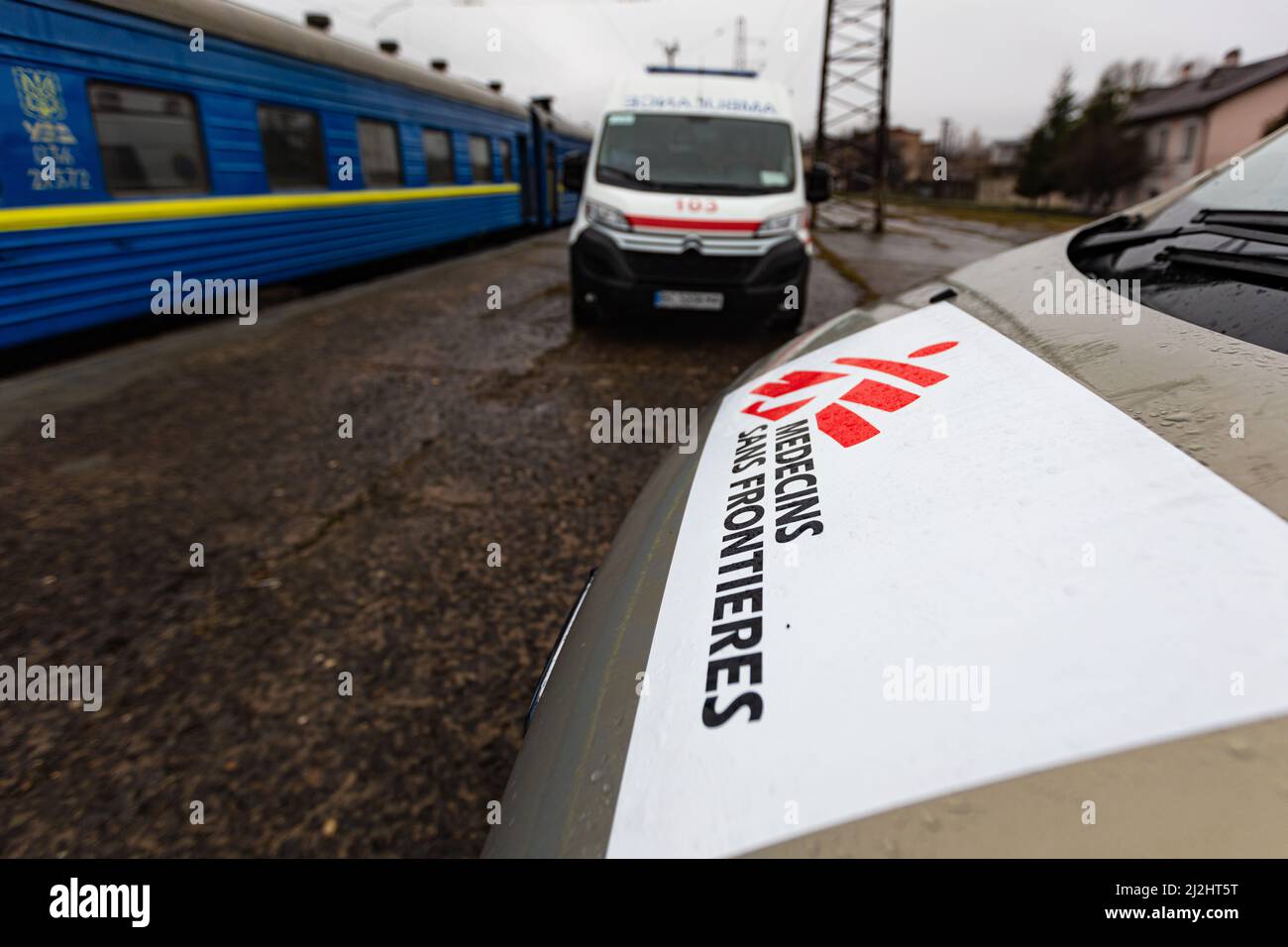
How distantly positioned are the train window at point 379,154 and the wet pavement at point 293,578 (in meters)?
4.47

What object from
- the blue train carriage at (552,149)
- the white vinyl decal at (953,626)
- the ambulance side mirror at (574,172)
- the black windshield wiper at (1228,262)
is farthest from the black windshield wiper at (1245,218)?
the blue train carriage at (552,149)

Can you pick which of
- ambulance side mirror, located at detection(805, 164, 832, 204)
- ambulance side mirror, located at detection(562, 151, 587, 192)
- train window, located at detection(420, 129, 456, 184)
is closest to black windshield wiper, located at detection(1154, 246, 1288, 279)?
ambulance side mirror, located at detection(562, 151, 587, 192)

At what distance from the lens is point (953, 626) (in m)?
0.75

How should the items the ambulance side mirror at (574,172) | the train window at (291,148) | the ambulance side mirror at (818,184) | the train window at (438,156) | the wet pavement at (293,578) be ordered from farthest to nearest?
the train window at (438,156)
the train window at (291,148)
the ambulance side mirror at (818,184)
the ambulance side mirror at (574,172)
the wet pavement at (293,578)

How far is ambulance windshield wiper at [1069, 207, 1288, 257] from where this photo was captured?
148cm

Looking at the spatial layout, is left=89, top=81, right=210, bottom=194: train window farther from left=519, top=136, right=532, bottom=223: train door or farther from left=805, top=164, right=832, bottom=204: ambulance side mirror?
left=519, top=136, right=532, bottom=223: train door

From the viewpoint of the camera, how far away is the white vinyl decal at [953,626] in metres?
0.64

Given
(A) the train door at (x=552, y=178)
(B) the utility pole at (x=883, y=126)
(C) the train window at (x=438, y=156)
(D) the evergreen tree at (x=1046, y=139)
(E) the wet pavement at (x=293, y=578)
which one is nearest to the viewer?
(E) the wet pavement at (x=293, y=578)

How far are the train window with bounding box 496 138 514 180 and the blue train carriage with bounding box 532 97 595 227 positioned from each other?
4.11ft

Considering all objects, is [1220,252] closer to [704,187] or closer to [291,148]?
[704,187]

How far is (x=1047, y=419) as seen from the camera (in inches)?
40.1

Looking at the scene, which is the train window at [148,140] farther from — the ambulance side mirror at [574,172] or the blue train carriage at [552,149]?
the blue train carriage at [552,149]

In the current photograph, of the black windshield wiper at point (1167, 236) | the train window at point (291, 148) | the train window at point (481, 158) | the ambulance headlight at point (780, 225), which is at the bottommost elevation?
the black windshield wiper at point (1167, 236)

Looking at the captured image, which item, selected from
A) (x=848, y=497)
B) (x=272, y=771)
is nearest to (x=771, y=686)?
(x=848, y=497)
